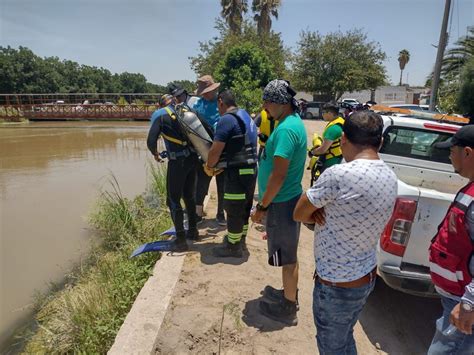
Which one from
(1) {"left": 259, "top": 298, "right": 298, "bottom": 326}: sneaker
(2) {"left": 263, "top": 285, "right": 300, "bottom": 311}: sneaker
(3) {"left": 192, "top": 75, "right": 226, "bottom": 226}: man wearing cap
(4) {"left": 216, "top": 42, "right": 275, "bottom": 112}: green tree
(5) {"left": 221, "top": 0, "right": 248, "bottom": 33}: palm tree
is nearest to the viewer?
(1) {"left": 259, "top": 298, "right": 298, "bottom": 326}: sneaker

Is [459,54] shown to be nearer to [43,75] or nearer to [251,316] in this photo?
[251,316]

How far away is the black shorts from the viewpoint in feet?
8.51

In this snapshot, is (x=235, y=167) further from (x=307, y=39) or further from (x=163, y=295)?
(x=307, y=39)

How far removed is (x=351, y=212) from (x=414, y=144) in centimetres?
328

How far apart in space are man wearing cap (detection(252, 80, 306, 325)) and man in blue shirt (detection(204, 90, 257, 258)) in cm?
69

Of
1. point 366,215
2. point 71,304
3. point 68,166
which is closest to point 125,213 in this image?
point 71,304

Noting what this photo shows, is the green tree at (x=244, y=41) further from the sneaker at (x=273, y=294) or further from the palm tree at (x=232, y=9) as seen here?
the sneaker at (x=273, y=294)

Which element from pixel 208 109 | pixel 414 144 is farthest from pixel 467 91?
pixel 208 109

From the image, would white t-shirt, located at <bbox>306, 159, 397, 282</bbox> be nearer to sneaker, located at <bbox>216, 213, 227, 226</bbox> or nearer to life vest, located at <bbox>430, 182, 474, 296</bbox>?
life vest, located at <bbox>430, 182, 474, 296</bbox>

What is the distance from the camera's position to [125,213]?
5449 mm

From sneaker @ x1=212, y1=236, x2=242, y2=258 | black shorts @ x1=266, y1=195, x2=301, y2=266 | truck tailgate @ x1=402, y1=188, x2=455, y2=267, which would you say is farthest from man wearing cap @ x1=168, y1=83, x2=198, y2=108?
truck tailgate @ x1=402, y1=188, x2=455, y2=267

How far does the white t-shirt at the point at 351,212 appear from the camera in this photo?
1581 millimetres

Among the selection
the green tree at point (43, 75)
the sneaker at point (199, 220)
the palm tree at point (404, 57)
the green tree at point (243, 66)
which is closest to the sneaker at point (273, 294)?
the sneaker at point (199, 220)

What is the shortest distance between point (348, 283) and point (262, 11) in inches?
1460
